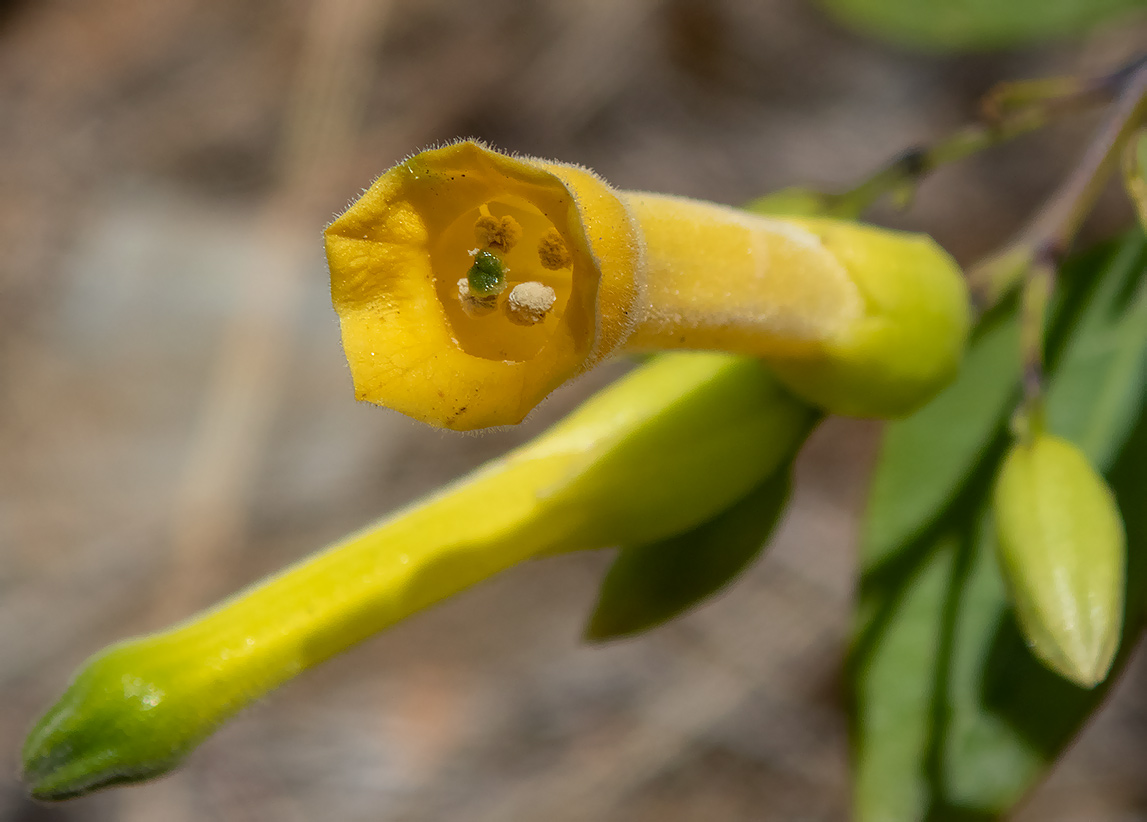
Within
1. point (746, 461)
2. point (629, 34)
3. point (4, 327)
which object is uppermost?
point (4, 327)

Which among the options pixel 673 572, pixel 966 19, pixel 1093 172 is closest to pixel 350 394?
pixel 966 19

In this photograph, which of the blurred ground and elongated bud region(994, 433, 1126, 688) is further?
the blurred ground

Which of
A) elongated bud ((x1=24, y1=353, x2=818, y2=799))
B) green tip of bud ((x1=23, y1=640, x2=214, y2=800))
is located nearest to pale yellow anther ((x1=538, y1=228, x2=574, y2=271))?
elongated bud ((x1=24, y1=353, x2=818, y2=799))

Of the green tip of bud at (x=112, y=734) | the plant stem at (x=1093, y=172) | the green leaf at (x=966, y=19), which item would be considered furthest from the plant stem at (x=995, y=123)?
the green tip of bud at (x=112, y=734)

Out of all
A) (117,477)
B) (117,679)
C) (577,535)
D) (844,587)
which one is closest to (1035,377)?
(577,535)

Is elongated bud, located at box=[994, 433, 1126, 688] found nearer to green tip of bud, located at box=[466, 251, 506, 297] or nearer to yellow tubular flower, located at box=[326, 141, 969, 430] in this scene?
yellow tubular flower, located at box=[326, 141, 969, 430]

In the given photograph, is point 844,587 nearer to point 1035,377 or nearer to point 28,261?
point 1035,377
